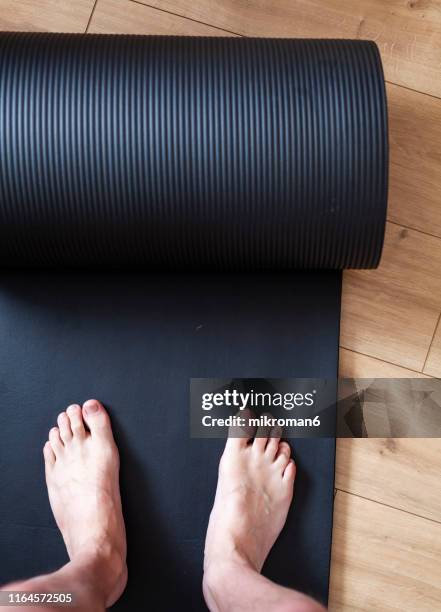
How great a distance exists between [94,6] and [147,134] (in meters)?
0.48

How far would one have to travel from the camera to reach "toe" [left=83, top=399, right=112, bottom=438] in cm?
120

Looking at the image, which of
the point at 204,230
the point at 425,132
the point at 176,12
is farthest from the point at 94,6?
the point at 425,132

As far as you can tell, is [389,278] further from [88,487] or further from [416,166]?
[88,487]

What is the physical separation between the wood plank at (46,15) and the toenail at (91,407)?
744 mm

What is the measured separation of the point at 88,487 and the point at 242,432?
30 cm

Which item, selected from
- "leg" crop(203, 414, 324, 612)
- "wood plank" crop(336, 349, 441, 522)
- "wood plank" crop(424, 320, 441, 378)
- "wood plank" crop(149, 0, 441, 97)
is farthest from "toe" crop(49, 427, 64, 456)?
"wood plank" crop(149, 0, 441, 97)

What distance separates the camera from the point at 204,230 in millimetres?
1025

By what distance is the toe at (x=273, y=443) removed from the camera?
4.00 ft

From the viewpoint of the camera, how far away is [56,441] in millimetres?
1202

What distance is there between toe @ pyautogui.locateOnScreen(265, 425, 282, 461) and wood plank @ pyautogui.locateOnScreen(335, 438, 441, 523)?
119mm

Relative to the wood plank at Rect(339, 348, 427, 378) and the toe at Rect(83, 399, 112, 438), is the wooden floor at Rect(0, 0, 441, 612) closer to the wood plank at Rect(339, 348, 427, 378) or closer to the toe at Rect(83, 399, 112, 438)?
the wood plank at Rect(339, 348, 427, 378)

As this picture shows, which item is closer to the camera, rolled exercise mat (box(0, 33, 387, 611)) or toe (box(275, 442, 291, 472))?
rolled exercise mat (box(0, 33, 387, 611))

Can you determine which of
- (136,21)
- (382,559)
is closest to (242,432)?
(382,559)

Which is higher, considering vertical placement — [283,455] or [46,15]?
[46,15]
